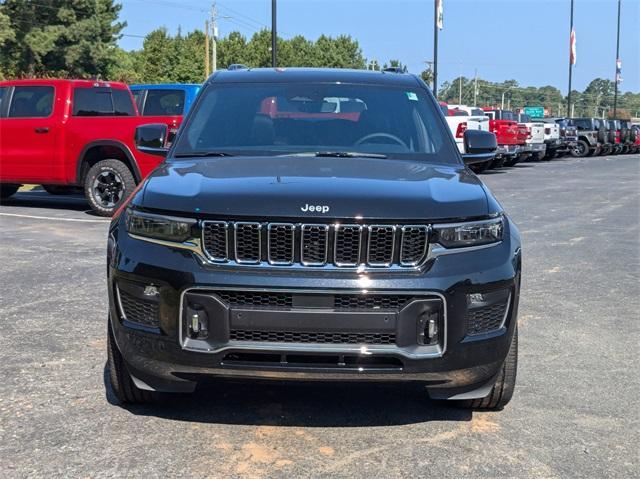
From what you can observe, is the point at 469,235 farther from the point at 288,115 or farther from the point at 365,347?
the point at 288,115

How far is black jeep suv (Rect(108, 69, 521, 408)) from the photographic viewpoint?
3.45 meters

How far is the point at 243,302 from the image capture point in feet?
11.4

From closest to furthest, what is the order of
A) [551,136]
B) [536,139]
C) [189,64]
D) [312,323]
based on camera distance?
[312,323] → [536,139] → [551,136] → [189,64]

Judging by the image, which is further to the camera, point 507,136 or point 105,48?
point 105,48

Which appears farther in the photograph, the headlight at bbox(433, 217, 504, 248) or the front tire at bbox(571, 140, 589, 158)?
the front tire at bbox(571, 140, 589, 158)

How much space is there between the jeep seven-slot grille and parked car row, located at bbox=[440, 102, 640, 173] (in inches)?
565

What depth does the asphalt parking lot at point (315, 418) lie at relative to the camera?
3555mm

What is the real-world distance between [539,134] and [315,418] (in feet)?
93.1

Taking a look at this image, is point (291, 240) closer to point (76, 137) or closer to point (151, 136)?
point (151, 136)

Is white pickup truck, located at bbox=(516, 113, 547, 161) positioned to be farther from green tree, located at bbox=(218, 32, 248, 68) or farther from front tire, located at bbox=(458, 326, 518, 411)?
green tree, located at bbox=(218, 32, 248, 68)

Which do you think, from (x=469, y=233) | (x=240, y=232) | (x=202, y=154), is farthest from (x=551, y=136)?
(x=240, y=232)

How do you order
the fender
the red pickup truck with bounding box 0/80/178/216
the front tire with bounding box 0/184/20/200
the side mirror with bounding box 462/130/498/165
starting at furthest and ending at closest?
the front tire with bounding box 0/184/20/200, the red pickup truck with bounding box 0/80/178/216, the fender, the side mirror with bounding box 462/130/498/165

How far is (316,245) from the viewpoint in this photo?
350 cm

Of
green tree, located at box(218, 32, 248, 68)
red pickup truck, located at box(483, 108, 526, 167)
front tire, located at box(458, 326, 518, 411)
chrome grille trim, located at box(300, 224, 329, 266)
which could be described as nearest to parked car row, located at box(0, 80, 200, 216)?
front tire, located at box(458, 326, 518, 411)
